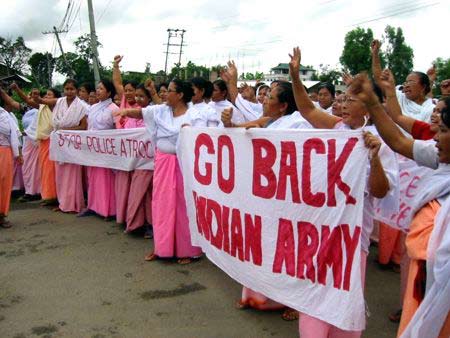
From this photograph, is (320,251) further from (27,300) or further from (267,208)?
(27,300)

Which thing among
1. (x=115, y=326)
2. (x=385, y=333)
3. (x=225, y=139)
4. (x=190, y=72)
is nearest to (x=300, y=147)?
(x=225, y=139)

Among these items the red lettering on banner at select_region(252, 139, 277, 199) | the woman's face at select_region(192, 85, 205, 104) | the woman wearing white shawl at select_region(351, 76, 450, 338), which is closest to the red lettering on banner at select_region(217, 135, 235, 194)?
the red lettering on banner at select_region(252, 139, 277, 199)

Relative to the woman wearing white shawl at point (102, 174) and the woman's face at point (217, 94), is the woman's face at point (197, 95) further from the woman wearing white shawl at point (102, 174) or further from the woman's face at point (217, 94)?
the woman wearing white shawl at point (102, 174)

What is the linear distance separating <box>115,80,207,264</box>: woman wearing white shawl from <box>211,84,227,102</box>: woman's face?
123 centimetres

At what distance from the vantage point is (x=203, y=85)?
529 cm

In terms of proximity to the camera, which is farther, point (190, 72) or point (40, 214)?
point (190, 72)

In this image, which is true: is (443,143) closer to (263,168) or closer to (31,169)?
(263,168)

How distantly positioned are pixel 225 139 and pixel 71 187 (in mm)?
4144

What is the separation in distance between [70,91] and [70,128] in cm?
54

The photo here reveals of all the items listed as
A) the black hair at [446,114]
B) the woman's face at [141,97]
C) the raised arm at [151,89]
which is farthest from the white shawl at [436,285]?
the woman's face at [141,97]

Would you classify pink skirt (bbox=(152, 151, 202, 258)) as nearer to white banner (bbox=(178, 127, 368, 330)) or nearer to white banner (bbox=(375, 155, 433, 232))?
white banner (bbox=(178, 127, 368, 330))

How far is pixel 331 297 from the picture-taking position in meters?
2.54

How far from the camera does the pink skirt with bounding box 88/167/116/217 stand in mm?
6320

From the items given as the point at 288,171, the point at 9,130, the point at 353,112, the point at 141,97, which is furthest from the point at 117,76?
the point at 353,112
